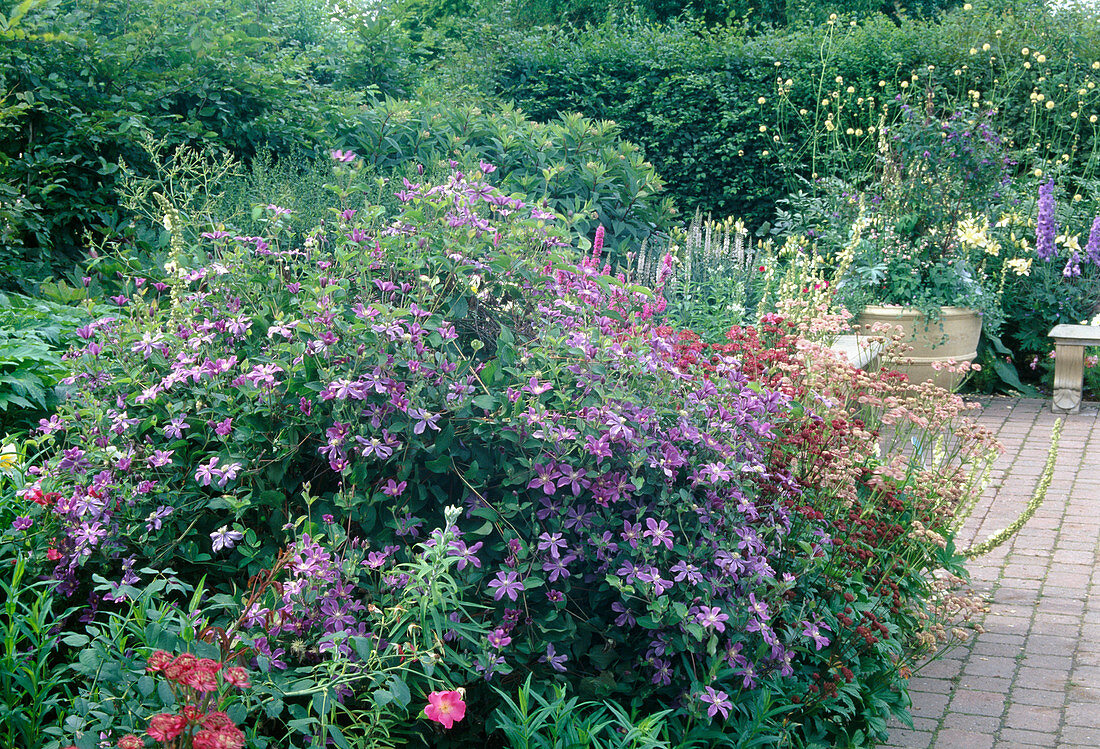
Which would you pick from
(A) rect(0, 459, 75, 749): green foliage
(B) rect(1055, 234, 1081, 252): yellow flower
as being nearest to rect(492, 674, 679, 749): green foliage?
(A) rect(0, 459, 75, 749): green foliage

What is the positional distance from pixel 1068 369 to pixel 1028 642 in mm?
4502

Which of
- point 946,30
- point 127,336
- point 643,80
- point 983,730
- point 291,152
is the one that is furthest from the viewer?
point 643,80

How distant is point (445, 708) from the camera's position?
74.3 inches

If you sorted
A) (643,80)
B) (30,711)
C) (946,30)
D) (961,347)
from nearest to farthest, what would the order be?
(30,711) < (961,347) < (946,30) < (643,80)

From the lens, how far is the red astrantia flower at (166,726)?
1531 mm

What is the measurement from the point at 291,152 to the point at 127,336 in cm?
306

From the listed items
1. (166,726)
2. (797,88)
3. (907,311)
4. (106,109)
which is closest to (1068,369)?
(907,311)

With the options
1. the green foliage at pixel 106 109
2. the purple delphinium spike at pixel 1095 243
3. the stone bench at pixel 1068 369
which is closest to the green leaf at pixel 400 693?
the green foliage at pixel 106 109

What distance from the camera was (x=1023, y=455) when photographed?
6.32 m

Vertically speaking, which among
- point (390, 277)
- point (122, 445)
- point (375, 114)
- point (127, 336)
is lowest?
point (122, 445)

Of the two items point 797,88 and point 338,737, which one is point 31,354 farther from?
point 797,88

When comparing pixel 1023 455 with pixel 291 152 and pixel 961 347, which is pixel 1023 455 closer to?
pixel 961 347

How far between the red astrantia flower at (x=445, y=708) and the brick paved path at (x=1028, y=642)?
5.76ft

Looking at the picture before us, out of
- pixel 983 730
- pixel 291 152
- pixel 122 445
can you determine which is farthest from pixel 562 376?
pixel 291 152
